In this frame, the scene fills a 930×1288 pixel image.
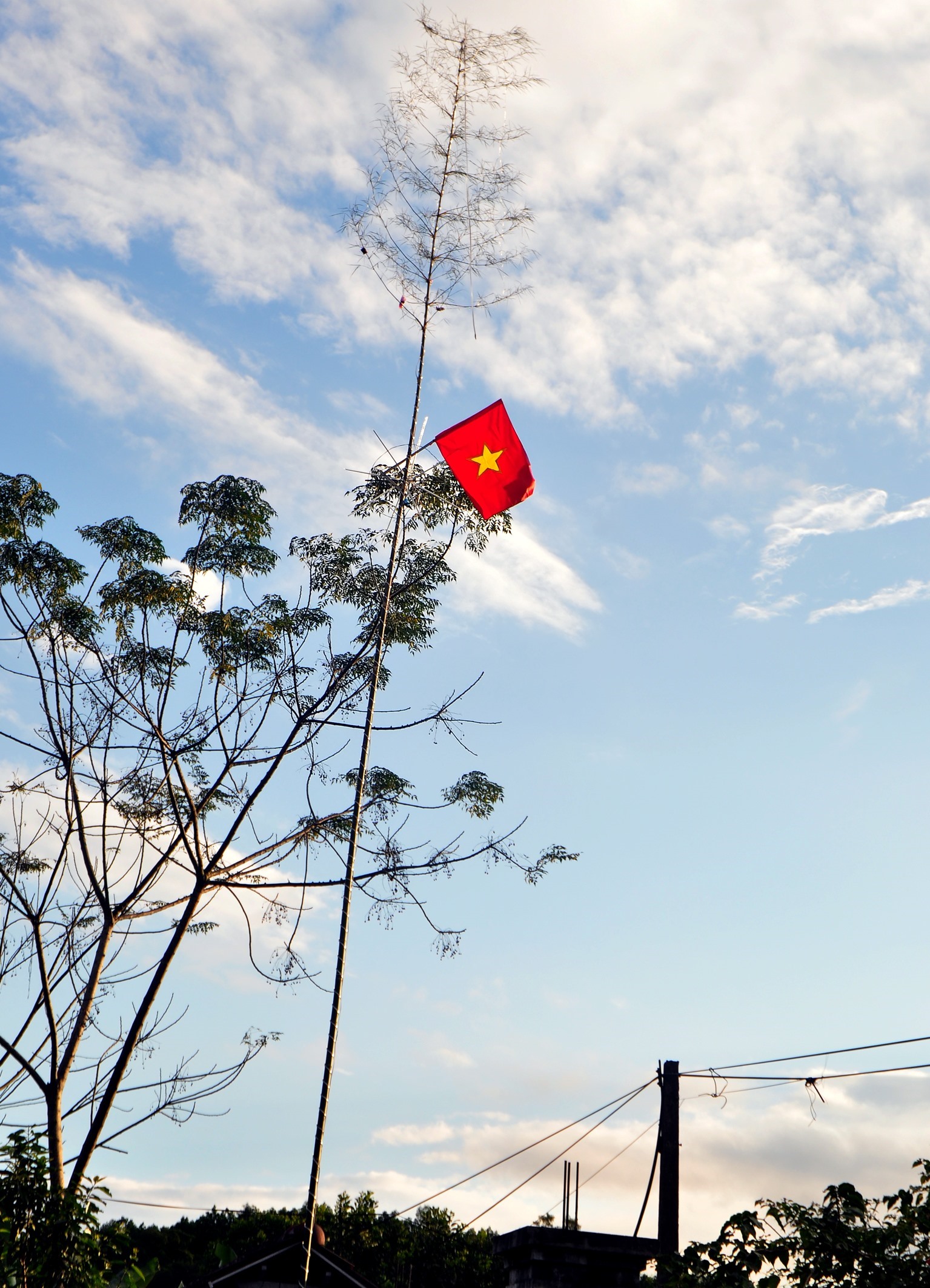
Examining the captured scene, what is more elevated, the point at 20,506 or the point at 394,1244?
the point at 20,506

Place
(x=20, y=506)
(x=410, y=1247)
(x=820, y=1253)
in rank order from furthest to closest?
1. (x=410, y=1247)
2. (x=20, y=506)
3. (x=820, y=1253)

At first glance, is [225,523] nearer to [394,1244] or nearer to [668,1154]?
[668,1154]

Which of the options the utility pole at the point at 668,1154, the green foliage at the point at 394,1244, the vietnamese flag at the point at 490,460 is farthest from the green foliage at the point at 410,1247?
the vietnamese flag at the point at 490,460

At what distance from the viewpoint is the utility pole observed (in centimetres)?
1333

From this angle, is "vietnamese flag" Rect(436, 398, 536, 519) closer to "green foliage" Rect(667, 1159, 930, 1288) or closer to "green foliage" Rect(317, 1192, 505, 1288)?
"green foliage" Rect(667, 1159, 930, 1288)

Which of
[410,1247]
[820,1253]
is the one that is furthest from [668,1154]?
[410,1247]

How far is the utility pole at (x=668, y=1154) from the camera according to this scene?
13.3 metres

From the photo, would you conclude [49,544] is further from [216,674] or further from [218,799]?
[218,799]

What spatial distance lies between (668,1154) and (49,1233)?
7.14m

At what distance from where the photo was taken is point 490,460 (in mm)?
13398

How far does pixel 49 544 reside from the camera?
1798cm

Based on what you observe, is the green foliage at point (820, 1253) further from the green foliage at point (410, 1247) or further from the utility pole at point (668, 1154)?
the green foliage at point (410, 1247)

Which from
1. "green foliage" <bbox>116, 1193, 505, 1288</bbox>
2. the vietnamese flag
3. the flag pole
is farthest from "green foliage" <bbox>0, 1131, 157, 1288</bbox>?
"green foliage" <bbox>116, 1193, 505, 1288</bbox>

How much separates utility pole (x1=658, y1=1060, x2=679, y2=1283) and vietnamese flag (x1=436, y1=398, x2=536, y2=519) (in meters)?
7.48
